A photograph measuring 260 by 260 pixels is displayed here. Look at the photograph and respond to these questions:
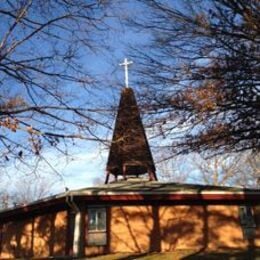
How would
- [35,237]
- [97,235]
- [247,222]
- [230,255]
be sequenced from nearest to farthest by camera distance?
[230,255] → [97,235] → [247,222] → [35,237]

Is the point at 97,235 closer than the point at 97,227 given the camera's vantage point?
Yes

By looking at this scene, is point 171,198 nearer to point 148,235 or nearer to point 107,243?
point 148,235

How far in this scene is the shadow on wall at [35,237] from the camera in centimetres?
2122

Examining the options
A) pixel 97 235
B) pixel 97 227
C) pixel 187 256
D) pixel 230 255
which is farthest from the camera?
pixel 97 227

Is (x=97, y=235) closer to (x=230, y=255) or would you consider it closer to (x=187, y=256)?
(x=187, y=256)

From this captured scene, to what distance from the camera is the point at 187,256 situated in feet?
60.0

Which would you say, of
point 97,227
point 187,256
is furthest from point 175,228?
point 97,227

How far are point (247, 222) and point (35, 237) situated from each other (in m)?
9.49

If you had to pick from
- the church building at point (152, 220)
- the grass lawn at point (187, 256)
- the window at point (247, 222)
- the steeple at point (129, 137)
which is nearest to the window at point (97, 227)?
the church building at point (152, 220)

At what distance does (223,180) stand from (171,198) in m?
21.7

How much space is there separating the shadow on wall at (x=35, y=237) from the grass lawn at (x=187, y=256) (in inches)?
114

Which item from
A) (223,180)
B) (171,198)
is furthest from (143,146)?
(223,180)

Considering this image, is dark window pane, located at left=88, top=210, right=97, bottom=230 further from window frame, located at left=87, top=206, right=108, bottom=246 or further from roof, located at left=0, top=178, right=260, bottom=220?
roof, located at left=0, top=178, right=260, bottom=220

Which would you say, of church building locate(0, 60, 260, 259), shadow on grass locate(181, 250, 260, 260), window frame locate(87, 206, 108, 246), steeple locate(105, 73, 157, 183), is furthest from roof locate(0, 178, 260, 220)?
steeple locate(105, 73, 157, 183)
